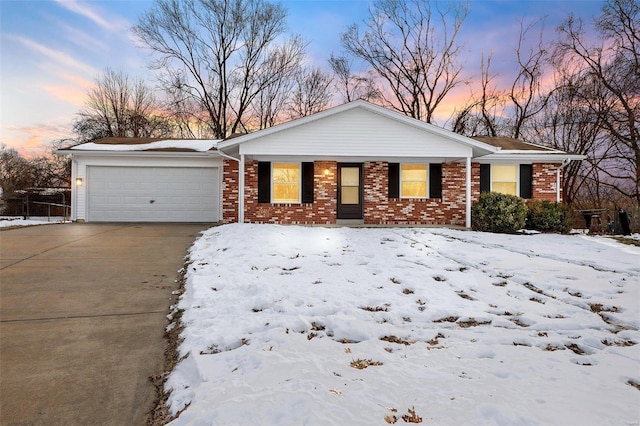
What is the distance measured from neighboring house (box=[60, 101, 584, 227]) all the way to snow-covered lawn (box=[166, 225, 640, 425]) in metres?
5.55

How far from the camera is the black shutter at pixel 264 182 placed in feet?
41.4

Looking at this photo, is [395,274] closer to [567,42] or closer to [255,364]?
[255,364]

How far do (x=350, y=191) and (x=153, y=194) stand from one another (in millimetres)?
7745

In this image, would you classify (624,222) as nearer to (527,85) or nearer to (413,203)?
(413,203)

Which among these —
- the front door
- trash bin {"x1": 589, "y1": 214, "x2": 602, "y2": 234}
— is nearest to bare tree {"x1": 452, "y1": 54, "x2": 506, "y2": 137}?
trash bin {"x1": 589, "y1": 214, "x2": 602, "y2": 234}

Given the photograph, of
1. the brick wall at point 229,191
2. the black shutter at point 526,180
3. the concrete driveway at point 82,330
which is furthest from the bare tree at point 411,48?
the concrete driveway at point 82,330

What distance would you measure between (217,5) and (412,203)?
20.6 m

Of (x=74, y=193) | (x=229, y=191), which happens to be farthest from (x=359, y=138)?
(x=74, y=193)

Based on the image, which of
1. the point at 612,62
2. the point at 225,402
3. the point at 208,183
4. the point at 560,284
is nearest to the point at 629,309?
the point at 560,284

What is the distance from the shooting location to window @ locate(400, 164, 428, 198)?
1310cm

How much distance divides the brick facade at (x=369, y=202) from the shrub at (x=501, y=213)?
1.25 m

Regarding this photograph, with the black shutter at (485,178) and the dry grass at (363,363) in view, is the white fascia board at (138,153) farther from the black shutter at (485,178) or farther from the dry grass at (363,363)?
the dry grass at (363,363)

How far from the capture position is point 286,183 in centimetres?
1276

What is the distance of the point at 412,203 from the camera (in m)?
13.0
